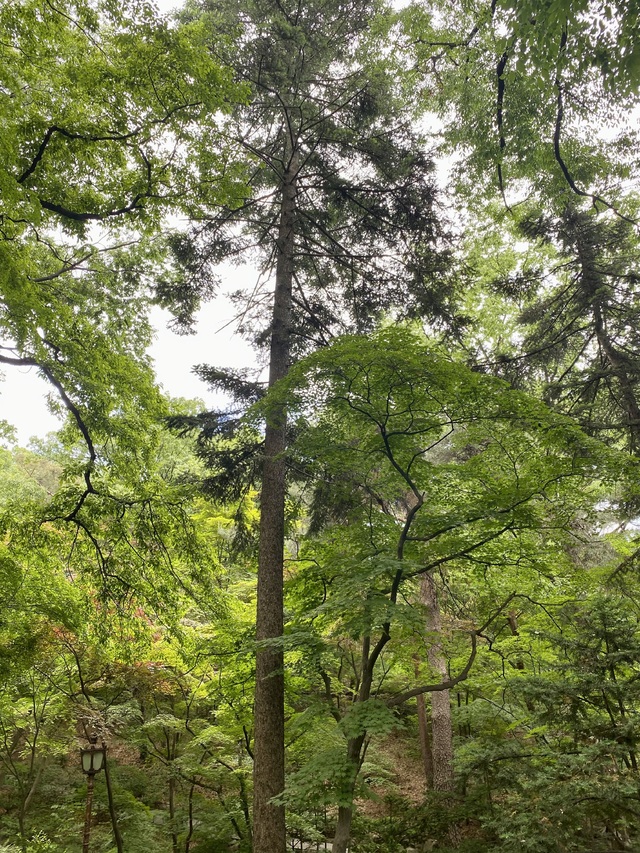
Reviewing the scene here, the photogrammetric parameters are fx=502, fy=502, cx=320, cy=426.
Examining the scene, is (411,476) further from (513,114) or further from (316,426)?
(513,114)

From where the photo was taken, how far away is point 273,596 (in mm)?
6152

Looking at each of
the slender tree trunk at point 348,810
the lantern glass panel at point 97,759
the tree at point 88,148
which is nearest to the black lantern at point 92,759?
the lantern glass panel at point 97,759

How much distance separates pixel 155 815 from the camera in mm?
9203

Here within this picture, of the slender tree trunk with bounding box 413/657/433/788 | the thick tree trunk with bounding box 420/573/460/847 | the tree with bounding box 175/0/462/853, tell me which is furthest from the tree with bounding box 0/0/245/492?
the slender tree trunk with bounding box 413/657/433/788

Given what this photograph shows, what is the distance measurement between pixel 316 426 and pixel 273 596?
219cm

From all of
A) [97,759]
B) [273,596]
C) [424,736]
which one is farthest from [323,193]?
[424,736]

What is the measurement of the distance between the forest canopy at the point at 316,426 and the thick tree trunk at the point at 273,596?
0.13 feet

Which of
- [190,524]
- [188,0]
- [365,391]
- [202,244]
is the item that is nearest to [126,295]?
[202,244]

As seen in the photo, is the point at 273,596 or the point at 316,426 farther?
the point at 273,596

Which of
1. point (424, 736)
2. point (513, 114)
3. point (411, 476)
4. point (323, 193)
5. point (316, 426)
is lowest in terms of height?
point (424, 736)

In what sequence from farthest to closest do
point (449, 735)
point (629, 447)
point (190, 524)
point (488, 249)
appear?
point (488, 249)
point (449, 735)
point (629, 447)
point (190, 524)

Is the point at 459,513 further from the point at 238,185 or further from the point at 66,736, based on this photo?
the point at 66,736

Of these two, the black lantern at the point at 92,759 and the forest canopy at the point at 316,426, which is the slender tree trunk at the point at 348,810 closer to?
the forest canopy at the point at 316,426

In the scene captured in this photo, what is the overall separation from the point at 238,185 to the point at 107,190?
A: 1.43m
